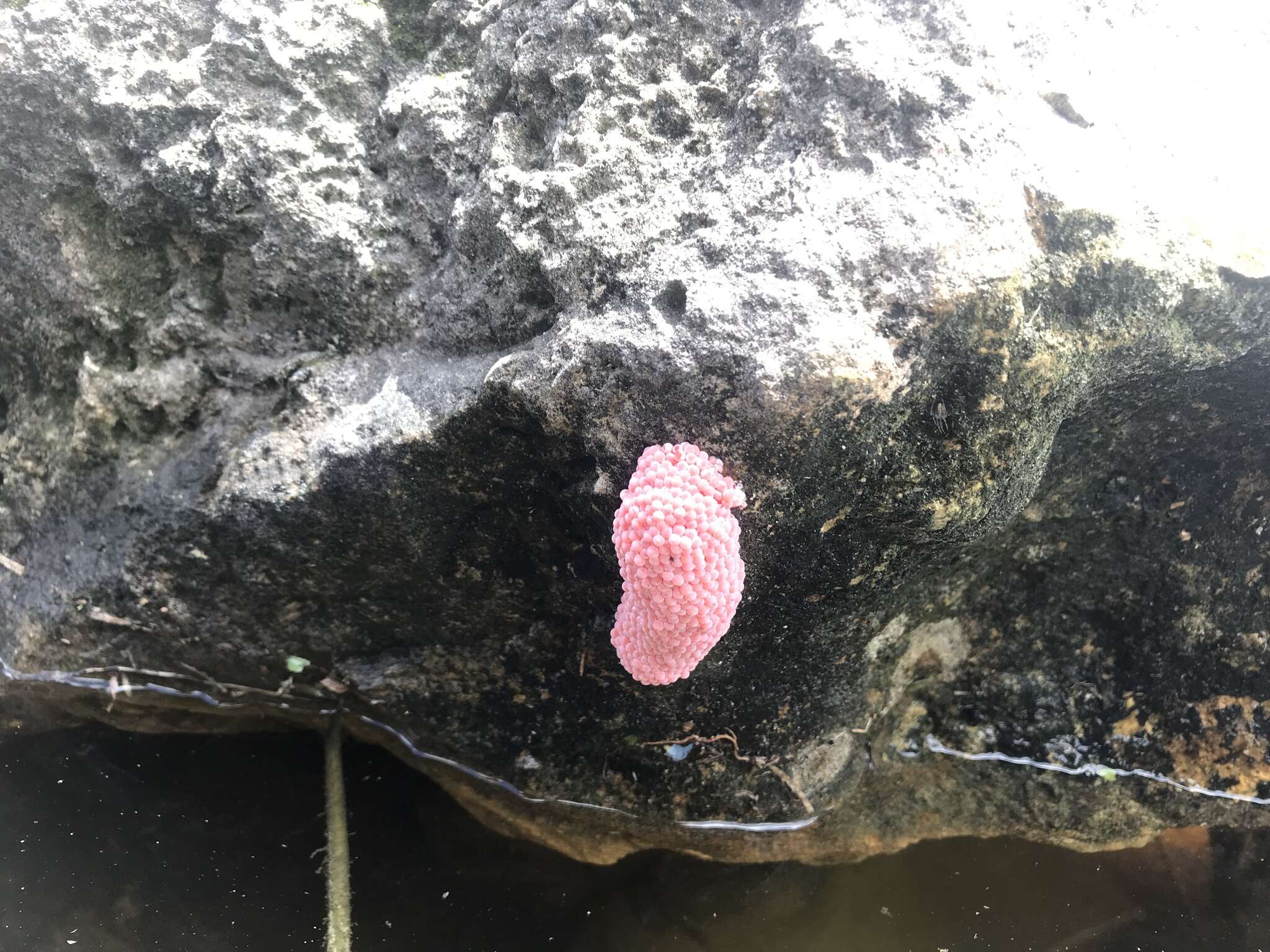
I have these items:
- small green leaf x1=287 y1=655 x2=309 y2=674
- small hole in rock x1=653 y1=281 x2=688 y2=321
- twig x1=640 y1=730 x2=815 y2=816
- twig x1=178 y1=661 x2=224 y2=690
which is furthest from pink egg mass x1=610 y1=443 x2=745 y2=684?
twig x1=178 y1=661 x2=224 y2=690

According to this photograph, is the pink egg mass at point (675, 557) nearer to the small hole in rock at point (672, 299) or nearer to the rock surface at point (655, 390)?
the rock surface at point (655, 390)

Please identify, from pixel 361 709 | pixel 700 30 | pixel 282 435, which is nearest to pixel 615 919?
pixel 361 709

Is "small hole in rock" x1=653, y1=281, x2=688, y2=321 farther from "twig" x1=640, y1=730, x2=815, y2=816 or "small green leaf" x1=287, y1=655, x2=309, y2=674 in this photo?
"small green leaf" x1=287, y1=655, x2=309, y2=674

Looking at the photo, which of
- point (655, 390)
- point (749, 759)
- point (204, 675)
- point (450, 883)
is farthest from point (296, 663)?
point (655, 390)

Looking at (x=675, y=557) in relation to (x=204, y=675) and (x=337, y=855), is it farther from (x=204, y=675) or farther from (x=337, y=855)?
(x=204, y=675)

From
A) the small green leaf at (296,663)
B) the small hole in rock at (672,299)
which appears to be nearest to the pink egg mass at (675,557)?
the small hole in rock at (672,299)

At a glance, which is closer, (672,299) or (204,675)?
(672,299)
